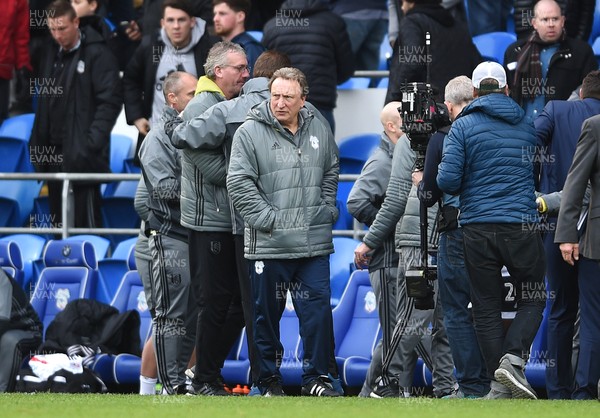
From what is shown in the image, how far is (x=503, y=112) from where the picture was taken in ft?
33.3

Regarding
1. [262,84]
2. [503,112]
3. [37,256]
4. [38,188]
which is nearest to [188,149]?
[262,84]

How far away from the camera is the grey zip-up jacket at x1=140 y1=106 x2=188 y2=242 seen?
11977mm

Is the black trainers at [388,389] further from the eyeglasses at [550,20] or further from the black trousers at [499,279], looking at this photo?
the eyeglasses at [550,20]

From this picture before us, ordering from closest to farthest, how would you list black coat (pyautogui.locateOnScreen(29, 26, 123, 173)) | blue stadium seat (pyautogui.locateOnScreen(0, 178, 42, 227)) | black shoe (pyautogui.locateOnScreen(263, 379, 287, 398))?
black shoe (pyautogui.locateOnScreen(263, 379, 287, 398))
black coat (pyautogui.locateOnScreen(29, 26, 123, 173))
blue stadium seat (pyautogui.locateOnScreen(0, 178, 42, 227))

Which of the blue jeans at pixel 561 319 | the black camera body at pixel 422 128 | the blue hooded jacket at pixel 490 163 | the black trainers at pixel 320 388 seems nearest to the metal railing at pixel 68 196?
the black trainers at pixel 320 388

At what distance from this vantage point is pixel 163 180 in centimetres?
1199

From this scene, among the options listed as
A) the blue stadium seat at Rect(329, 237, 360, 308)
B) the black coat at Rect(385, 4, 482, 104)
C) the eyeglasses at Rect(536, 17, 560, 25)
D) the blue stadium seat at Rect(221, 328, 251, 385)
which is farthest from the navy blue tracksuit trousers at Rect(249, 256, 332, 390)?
the eyeglasses at Rect(536, 17, 560, 25)

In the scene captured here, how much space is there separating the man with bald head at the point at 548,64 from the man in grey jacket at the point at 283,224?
3027 millimetres

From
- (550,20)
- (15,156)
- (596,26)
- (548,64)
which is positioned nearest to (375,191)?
(548,64)

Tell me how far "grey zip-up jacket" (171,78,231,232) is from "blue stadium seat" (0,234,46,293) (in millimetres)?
4097

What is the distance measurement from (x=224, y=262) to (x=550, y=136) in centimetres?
239

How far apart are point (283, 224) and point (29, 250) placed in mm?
5182

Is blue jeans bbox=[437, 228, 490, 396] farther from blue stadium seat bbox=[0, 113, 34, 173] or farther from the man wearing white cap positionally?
blue stadium seat bbox=[0, 113, 34, 173]

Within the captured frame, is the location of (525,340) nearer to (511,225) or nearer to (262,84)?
(511,225)
